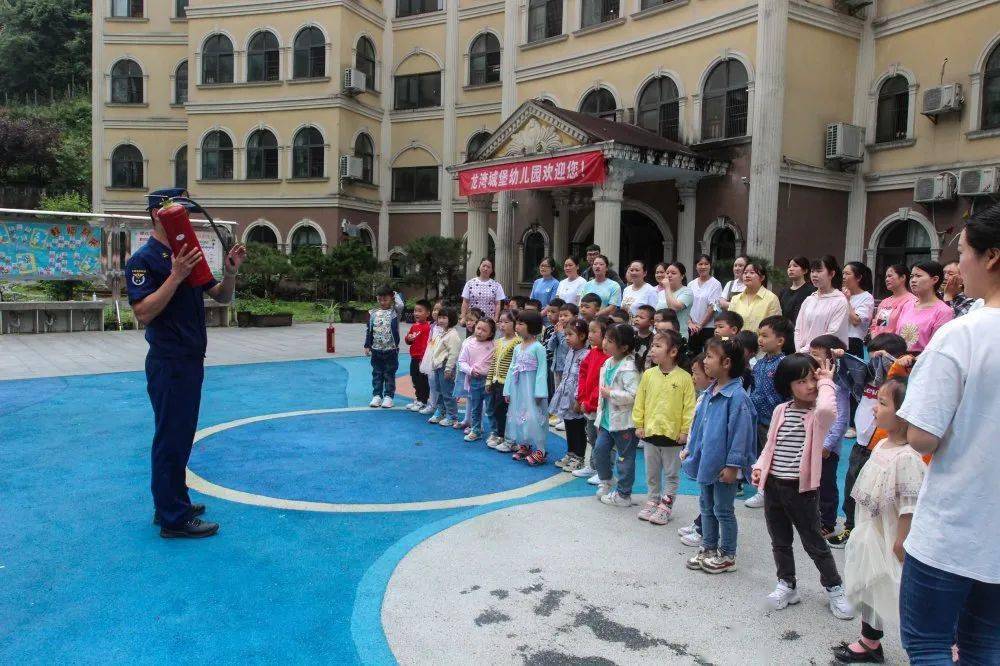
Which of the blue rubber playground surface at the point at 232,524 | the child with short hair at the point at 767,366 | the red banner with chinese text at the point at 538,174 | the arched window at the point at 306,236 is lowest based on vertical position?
the blue rubber playground surface at the point at 232,524

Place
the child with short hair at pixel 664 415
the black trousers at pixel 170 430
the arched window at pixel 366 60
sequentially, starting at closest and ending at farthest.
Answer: the black trousers at pixel 170 430 → the child with short hair at pixel 664 415 → the arched window at pixel 366 60

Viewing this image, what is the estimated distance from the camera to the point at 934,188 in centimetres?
1512

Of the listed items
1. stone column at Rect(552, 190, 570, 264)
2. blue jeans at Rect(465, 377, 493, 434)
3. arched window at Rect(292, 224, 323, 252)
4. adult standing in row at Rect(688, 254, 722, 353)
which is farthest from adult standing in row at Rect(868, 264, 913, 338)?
arched window at Rect(292, 224, 323, 252)

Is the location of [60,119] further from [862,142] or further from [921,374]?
[921,374]

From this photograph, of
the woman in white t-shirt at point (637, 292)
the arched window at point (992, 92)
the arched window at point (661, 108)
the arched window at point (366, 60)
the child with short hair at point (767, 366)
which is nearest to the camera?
the child with short hair at point (767, 366)

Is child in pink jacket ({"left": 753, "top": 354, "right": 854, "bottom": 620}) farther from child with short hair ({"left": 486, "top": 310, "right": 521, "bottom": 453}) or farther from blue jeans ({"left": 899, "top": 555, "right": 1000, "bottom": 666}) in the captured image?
child with short hair ({"left": 486, "top": 310, "right": 521, "bottom": 453})

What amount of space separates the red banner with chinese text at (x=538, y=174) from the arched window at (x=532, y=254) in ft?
11.0

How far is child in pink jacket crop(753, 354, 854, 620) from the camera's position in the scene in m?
3.83

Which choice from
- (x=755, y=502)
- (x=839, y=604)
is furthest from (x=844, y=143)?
(x=839, y=604)

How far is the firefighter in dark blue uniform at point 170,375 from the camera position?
15.1 feet

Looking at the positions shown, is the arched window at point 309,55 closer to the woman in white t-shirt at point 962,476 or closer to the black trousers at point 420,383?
the black trousers at point 420,383

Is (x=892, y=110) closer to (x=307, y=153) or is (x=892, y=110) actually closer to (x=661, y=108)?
(x=661, y=108)

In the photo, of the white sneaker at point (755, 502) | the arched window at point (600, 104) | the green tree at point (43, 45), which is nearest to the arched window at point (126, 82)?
the green tree at point (43, 45)

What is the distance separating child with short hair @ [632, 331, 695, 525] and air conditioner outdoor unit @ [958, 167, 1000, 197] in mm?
12543
